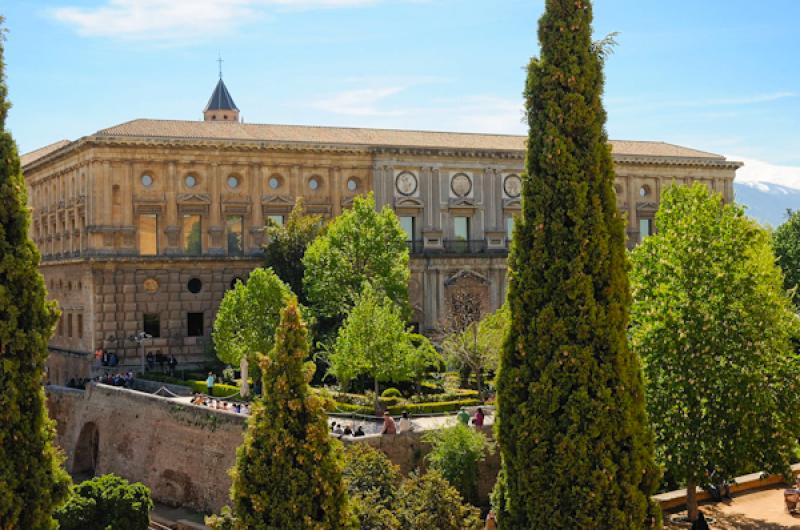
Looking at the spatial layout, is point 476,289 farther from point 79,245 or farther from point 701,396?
point 701,396

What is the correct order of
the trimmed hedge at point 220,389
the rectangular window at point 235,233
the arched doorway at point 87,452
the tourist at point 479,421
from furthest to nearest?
1. the rectangular window at point 235,233
2. the arched doorway at point 87,452
3. the trimmed hedge at point 220,389
4. the tourist at point 479,421

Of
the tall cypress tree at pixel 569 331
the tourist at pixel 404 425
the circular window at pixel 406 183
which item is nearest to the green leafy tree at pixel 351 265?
the circular window at pixel 406 183

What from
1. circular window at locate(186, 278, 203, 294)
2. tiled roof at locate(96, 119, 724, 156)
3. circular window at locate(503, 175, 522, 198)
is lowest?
circular window at locate(186, 278, 203, 294)

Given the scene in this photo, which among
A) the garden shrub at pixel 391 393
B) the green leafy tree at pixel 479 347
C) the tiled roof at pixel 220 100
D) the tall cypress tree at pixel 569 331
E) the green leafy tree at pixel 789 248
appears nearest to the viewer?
the tall cypress tree at pixel 569 331

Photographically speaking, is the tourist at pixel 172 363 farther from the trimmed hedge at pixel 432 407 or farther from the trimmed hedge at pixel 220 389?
the trimmed hedge at pixel 432 407

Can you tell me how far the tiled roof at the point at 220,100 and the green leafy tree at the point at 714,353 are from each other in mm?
67123

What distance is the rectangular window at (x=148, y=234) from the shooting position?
160 feet

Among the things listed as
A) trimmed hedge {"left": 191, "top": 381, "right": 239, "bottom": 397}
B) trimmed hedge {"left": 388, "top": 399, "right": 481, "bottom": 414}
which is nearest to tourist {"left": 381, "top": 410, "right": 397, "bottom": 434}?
trimmed hedge {"left": 388, "top": 399, "right": 481, "bottom": 414}

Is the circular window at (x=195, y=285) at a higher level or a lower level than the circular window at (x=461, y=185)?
lower

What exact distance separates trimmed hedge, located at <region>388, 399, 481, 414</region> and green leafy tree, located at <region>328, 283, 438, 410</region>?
1077 millimetres

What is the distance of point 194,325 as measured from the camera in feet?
161

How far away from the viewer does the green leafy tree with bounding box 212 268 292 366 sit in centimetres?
3897

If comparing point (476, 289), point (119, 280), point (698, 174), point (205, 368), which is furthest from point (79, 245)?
point (698, 174)

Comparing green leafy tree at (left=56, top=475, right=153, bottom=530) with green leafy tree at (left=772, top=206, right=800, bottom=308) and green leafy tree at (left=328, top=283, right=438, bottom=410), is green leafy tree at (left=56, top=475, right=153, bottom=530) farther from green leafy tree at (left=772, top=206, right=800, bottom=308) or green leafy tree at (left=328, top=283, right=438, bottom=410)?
green leafy tree at (left=772, top=206, right=800, bottom=308)
